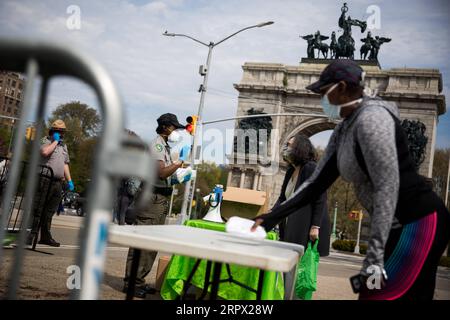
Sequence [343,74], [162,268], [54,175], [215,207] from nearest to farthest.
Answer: [343,74] → [162,268] → [215,207] → [54,175]

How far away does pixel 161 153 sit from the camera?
5133 mm

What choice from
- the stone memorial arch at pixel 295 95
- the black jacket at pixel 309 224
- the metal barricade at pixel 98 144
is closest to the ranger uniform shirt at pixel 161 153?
the black jacket at pixel 309 224

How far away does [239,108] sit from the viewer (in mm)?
39344

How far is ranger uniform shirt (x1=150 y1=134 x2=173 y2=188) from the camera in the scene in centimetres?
507

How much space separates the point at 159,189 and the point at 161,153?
39cm

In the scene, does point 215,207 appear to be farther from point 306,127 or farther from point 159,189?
point 306,127

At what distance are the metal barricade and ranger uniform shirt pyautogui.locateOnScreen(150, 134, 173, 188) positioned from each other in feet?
12.6

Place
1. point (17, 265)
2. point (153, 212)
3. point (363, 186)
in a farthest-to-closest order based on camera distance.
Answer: point (153, 212) → point (363, 186) → point (17, 265)

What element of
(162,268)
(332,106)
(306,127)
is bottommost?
(162,268)

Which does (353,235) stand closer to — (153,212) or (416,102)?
(416,102)

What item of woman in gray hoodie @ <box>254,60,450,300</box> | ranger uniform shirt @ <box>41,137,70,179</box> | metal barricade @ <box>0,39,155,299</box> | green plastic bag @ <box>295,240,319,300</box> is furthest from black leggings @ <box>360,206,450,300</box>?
ranger uniform shirt @ <box>41,137,70,179</box>

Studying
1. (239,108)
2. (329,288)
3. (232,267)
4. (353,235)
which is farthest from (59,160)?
(353,235)

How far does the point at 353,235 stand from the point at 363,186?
5342 cm

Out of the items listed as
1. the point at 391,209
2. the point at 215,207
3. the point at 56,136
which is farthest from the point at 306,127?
the point at 391,209
